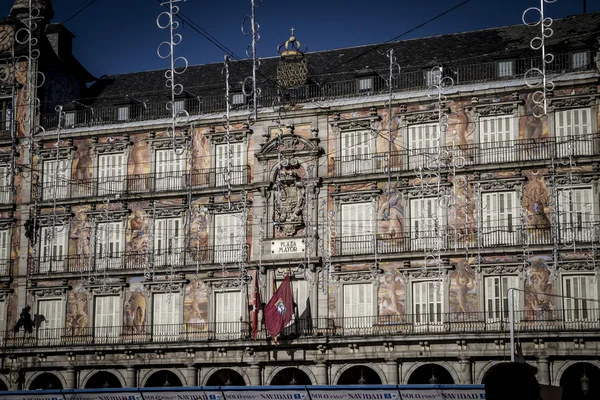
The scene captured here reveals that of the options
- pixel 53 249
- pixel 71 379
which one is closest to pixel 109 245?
pixel 53 249

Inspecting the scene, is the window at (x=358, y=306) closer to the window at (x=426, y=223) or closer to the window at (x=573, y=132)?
the window at (x=426, y=223)

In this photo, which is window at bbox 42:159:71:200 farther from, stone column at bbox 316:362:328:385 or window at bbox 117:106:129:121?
stone column at bbox 316:362:328:385

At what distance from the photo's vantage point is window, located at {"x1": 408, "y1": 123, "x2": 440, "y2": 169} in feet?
121

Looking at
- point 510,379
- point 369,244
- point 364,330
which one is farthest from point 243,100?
point 510,379

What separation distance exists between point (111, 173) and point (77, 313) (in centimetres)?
631

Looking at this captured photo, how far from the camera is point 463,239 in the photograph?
36.1 meters

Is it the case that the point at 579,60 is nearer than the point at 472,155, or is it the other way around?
the point at 579,60

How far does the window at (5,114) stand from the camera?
1693 inches

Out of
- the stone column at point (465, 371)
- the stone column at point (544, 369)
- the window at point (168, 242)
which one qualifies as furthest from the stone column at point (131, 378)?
the stone column at point (544, 369)

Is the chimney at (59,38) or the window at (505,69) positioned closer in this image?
the window at (505,69)

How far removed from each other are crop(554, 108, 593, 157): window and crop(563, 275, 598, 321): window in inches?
182

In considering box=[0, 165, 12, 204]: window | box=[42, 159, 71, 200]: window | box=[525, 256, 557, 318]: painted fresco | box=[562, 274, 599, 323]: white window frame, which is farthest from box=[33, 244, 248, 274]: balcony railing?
box=[562, 274, 599, 323]: white window frame

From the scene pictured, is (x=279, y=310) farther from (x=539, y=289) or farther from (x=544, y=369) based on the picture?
(x=544, y=369)

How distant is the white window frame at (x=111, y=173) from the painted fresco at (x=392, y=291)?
12446 mm
